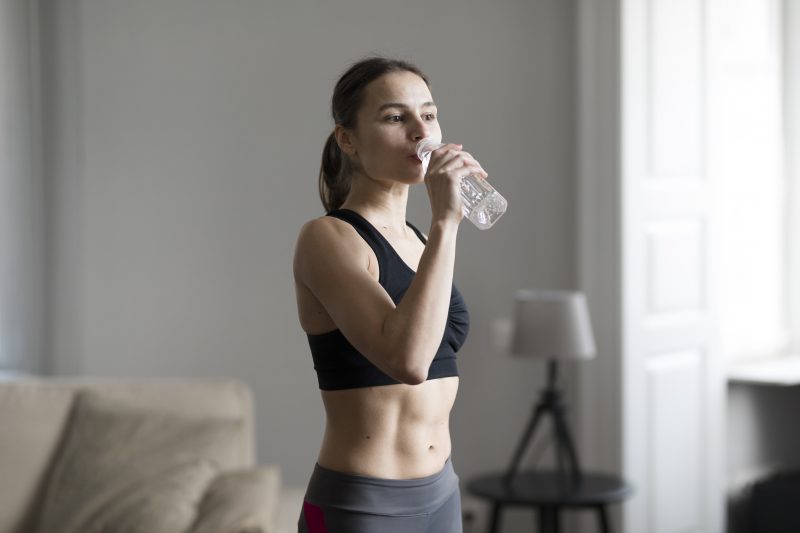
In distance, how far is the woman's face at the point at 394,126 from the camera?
117cm

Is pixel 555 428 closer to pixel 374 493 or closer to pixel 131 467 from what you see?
pixel 131 467

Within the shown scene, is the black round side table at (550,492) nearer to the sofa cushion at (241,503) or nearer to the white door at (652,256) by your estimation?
the white door at (652,256)

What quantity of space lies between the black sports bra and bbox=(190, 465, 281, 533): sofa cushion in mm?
1281

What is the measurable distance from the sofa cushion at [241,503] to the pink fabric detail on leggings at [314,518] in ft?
3.90

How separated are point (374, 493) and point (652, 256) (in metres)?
2.17

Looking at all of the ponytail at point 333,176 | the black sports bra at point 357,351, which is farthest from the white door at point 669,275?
the black sports bra at point 357,351

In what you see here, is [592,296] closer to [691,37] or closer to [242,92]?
[691,37]

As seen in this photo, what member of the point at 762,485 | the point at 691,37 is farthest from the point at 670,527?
the point at 691,37

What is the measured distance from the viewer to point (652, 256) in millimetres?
3160

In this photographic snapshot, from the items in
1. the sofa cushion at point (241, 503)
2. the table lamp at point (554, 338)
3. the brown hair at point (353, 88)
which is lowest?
the sofa cushion at point (241, 503)

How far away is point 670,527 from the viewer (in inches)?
128

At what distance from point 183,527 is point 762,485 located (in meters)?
1.93

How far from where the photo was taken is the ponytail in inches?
51.0

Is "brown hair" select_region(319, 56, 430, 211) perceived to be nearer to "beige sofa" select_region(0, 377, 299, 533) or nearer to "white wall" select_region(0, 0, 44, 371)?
"beige sofa" select_region(0, 377, 299, 533)
